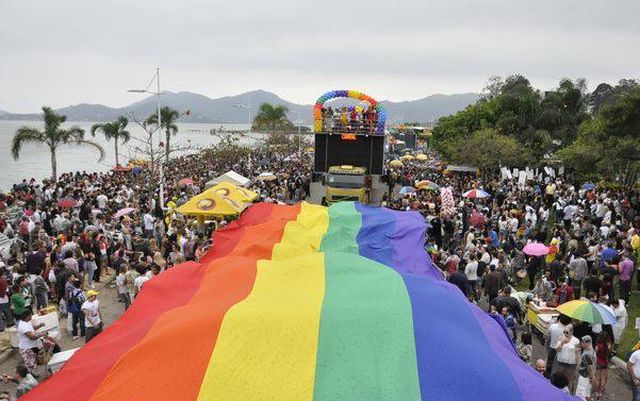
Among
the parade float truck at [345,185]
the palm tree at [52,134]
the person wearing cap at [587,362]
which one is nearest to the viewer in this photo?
the person wearing cap at [587,362]

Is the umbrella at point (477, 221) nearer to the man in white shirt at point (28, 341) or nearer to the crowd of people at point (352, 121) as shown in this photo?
the crowd of people at point (352, 121)

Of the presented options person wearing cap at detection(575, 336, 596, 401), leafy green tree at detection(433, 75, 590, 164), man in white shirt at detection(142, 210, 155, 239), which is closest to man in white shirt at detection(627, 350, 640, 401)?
person wearing cap at detection(575, 336, 596, 401)

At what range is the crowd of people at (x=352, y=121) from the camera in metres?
25.8

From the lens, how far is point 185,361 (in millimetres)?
5090

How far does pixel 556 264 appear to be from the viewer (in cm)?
1216

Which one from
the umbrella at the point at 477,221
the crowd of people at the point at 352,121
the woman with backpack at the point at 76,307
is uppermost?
the crowd of people at the point at 352,121

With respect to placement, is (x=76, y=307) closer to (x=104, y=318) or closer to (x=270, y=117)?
(x=104, y=318)

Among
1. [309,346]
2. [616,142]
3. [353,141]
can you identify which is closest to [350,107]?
[353,141]

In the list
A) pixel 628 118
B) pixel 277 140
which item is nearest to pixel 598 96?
pixel 277 140

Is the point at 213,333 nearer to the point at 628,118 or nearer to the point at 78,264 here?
the point at 78,264

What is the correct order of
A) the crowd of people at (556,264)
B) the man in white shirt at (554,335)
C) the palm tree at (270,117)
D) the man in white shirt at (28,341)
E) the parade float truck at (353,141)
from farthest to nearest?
the palm tree at (270,117) < the parade float truck at (353,141) < the man in white shirt at (28,341) < the man in white shirt at (554,335) < the crowd of people at (556,264)

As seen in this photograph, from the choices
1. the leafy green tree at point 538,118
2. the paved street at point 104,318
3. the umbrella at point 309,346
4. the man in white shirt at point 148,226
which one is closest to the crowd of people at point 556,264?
the umbrella at point 309,346

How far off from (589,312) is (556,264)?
13.7 ft

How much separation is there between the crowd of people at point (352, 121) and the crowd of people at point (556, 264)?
14.2ft
